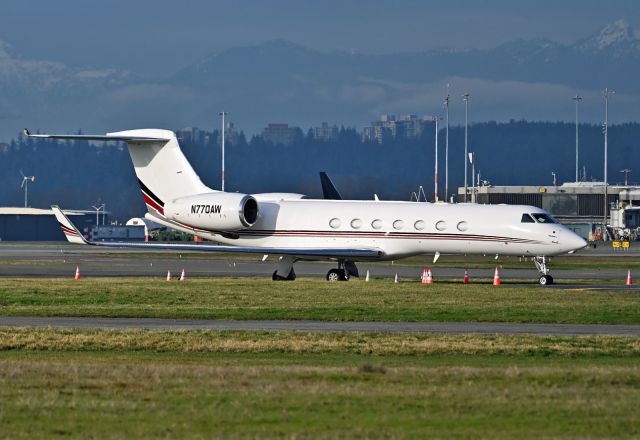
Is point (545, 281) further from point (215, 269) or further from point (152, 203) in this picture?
point (215, 269)

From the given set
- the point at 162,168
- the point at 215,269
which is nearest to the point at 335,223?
the point at 162,168

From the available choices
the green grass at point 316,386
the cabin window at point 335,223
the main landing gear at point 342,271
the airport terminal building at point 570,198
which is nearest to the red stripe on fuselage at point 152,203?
the cabin window at point 335,223

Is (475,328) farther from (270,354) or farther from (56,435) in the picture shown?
(56,435)

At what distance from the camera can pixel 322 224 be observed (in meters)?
48.2

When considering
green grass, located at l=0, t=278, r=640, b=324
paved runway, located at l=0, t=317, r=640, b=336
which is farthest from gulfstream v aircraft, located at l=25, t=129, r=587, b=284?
paved runway, located at l=0, t=317, r=640, b=336

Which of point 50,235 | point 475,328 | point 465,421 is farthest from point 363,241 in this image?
point 50,235

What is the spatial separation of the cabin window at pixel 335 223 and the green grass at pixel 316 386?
900 inches

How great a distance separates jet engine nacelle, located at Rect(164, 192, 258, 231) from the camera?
48.1 m

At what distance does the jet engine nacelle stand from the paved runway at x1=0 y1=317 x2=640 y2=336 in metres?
18.1

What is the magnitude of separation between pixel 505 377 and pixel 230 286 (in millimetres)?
24284

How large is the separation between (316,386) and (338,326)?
11.2 meters

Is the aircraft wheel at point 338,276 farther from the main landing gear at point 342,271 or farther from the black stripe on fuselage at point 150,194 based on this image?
the black stripe on fuselage at point 150,194

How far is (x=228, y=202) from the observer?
4816 centimetres

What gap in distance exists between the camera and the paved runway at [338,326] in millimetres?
27109
